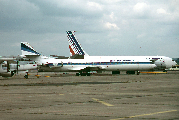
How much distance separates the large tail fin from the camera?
81.2 m

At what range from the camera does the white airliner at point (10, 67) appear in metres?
42.0

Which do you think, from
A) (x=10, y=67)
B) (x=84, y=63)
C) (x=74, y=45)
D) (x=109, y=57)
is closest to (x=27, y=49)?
(x=10, y=67)

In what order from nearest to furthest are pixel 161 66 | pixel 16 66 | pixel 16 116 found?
pixel 16 116, pixel 16 66, pixel 161 66

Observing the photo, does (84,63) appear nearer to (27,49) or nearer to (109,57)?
(109,57)

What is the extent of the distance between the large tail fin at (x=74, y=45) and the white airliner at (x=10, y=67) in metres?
33.1

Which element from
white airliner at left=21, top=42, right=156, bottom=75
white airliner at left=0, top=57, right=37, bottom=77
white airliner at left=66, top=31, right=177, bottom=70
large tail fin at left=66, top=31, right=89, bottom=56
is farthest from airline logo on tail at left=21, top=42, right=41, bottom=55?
large tail fin at left=66, top=31, right=89, bottom=56

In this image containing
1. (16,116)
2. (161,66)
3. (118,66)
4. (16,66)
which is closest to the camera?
(16,116)

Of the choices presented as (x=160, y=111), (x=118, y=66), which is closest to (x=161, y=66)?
(x=118, y=66)

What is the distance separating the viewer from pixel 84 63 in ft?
207

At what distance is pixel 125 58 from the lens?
67062 millimetres

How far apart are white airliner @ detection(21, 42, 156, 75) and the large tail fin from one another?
14719 mm

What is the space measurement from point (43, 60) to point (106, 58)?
16533 mm

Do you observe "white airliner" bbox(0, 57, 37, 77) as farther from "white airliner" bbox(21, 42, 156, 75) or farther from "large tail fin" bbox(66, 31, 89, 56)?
"large tail fin" bbox(66, 31, 89, 56)

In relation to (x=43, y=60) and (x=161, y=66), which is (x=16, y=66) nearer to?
(x=43, y=60)
